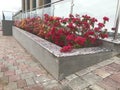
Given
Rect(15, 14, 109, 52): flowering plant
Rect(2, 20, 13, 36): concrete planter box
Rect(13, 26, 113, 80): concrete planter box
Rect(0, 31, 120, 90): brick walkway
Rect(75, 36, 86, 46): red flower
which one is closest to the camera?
Rect(0, 31, 120, 90): brick walkway

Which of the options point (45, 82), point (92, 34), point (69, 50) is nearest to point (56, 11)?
point (92, 34)

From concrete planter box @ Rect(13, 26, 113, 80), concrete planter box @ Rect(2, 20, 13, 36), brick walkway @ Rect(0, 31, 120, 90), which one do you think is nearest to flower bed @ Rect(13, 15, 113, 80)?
concrete planter box @ Rect(13, 26, 113, 80)

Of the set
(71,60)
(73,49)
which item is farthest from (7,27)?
(71,60)

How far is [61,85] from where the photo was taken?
234 centimetres

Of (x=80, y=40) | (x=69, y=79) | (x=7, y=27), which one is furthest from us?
(x=7, y=27)

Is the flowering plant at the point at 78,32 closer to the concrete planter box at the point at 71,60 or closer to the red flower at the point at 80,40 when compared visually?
the red flower at the point at 80,40

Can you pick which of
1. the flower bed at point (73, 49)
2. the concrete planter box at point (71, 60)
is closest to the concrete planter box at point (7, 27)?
the flower bed at point (73, 49)

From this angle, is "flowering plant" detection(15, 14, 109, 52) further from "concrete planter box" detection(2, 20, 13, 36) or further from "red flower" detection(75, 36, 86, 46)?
"concrete planter box" detection(2, 20, 13, 36)

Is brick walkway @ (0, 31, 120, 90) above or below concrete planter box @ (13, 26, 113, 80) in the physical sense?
below

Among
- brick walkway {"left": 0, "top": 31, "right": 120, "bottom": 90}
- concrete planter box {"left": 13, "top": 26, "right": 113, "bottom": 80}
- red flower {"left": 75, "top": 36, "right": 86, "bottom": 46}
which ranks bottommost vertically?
brick walkway {"left": 0, "top": 31, "right": 120, "bottom": 90}

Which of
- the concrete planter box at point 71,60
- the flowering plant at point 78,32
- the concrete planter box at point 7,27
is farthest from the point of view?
the concrete planter box at point 7,27

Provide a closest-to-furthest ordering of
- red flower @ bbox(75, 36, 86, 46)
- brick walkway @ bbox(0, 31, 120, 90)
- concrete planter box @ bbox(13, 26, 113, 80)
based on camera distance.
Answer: brick walkway @ bbox(0, 31, 120, 90)
concrete planter box @ bbox(13, 26, 113, 80)
red flower @ bbox(75, 36, 86, 46)

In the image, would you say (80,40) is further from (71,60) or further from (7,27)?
(7,27)

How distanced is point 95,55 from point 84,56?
240 millimetres
